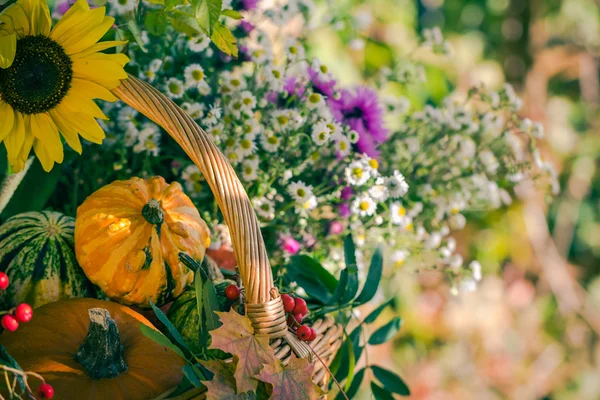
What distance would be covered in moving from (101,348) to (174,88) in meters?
0.44

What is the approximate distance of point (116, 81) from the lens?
0.77 m

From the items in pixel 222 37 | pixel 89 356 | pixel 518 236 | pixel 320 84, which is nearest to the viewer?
pixel 89 356

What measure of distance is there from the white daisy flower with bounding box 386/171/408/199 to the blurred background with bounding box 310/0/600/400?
4.33ft

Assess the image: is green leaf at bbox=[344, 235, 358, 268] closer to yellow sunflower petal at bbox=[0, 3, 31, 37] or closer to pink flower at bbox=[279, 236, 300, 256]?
pink flower at bbox=[279, 236, 300, 256]

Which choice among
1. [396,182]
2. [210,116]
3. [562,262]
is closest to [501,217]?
[562,262]

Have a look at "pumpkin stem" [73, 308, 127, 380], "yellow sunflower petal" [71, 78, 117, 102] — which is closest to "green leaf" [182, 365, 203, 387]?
"pumpkin stem" [73, 308, 127, 380]

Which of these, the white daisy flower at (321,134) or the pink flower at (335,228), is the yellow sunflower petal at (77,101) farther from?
the pink flower at (335,228)

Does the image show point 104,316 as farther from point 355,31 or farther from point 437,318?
point 437,318

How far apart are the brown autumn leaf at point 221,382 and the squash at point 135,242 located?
164mm

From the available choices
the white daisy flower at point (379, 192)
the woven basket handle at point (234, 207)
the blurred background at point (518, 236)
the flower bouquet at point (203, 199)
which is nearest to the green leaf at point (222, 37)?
the flower bouquet at point (203, 199)

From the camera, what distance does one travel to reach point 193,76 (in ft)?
3.24

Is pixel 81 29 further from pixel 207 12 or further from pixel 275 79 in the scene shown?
pixel 275 79

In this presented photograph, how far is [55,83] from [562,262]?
2.19 meters

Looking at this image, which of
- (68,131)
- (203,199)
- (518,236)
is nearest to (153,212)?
(68,131)
